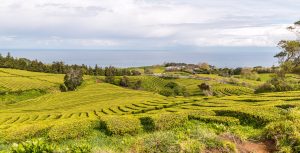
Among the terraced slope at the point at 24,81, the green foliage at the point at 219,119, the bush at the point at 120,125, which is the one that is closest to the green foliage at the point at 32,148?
the bush at the point at 120,125

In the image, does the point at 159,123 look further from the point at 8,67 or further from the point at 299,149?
the point at 8,67

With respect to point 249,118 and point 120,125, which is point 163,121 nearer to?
point 120,125

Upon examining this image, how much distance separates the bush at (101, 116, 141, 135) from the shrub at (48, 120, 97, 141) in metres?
0.75

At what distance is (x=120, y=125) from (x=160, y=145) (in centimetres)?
579

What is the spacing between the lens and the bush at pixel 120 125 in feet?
61.2

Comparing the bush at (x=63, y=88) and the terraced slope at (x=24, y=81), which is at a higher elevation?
the terraced slope at (x=24, y=81)

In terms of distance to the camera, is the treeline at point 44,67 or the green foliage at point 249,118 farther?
the treeline at point 44,67

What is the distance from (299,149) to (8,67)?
491 ft

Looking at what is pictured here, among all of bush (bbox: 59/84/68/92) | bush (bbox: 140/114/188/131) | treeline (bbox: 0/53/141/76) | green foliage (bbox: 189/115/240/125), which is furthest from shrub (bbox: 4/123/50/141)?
treeline (bbox: 0/53/141/76)

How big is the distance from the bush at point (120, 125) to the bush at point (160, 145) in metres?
4.48

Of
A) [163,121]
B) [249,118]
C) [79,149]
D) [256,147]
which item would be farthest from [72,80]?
[79,149]

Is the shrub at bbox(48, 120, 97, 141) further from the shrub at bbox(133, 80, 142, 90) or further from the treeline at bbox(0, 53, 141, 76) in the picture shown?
the treeline at bbox(0, 53, 141, 76)

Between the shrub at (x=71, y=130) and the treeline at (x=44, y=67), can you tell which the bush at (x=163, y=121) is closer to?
the shrub at (x=71, y=130)

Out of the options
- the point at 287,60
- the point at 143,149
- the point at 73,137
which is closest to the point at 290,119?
the point at 143,149
